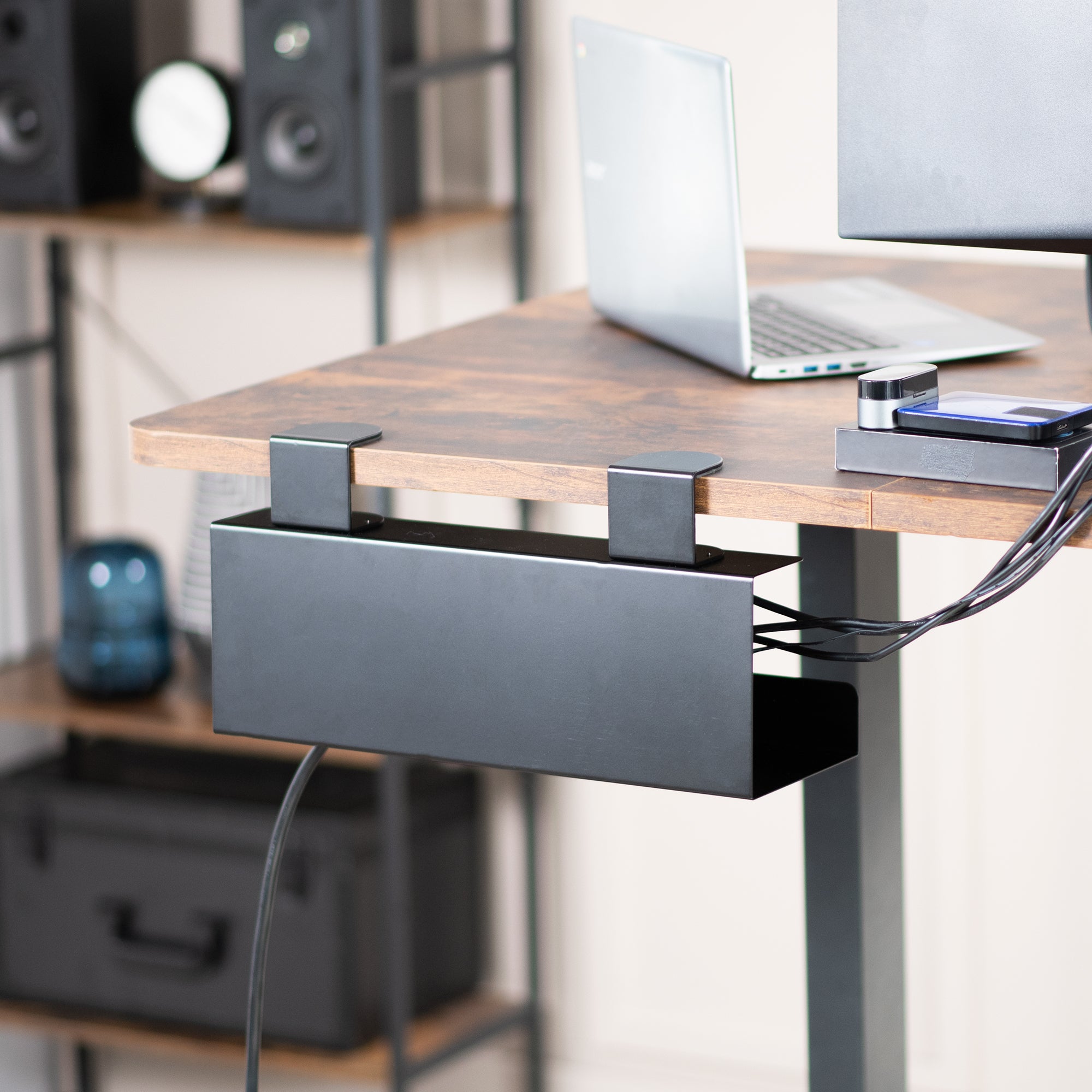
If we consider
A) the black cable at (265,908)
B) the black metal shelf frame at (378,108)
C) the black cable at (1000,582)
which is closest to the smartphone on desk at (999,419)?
the black cable at (1000,582)

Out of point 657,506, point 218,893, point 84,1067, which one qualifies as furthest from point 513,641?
point 84,1067

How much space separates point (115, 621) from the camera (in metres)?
2.45

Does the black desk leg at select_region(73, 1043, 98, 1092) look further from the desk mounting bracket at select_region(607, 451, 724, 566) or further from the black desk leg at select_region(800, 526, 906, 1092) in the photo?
the desk mounting bracket at select_region(607, 451, 724, 566)

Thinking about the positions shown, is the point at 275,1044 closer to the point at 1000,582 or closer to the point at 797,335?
the point at 797,335

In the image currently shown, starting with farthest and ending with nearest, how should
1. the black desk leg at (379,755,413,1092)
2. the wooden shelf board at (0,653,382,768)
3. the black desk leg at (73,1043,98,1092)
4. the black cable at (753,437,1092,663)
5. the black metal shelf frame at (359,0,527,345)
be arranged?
the black desk leg at (73,1043,98,1092)
the wooden shelf board at (0,653,382,768)
the black desk leg at (379,755,413,1092)
the black metal shelf frame at (359,0,527,345)
the black cable at (753,437,1092,663)

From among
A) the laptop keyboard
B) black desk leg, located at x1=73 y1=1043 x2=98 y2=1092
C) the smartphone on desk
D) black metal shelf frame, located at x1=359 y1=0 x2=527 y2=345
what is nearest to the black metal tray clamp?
the smartphone on desk

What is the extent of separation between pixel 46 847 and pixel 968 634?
1.18m

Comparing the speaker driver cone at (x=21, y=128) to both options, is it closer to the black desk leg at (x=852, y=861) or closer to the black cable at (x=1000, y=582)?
the black desk leg at (x=852, y=861)

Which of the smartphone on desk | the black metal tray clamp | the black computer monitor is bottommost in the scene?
the black metal tray clamp

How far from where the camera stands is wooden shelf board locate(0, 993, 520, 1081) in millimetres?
2342

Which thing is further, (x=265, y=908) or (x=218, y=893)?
(x=218, y=893)

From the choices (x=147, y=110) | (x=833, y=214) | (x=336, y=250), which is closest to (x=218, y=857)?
(x=336, y=250)

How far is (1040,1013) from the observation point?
2.34 meters

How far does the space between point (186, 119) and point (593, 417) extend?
1515 mm
